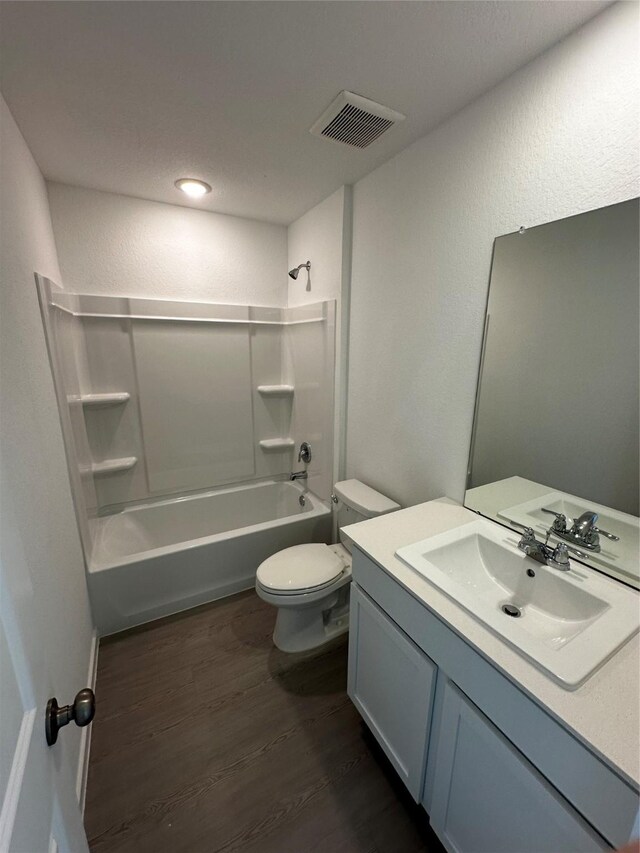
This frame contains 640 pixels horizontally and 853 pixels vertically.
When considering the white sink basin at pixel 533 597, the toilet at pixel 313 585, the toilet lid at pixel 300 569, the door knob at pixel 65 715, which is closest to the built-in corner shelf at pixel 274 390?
the toilet at pixel 313 585

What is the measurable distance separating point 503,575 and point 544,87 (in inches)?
62.7

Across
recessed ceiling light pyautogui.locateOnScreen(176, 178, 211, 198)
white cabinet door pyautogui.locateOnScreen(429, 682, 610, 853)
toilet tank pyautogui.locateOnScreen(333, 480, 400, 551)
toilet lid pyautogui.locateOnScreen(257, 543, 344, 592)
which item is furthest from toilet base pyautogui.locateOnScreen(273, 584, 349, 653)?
recessed ceiling light pyautogui.locateOnScreen(176, 178, 211, 198)

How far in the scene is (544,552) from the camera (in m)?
1.14

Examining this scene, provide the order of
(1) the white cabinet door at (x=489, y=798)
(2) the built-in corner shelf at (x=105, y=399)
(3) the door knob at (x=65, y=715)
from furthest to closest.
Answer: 1. (2) the built-in corner shelf at (x=105, y=399)
2. (1) the white cabinet door at (x=489, y=798)
3. (3) the door knob at (x=65, y=715)

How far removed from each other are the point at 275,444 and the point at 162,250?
5.23ft

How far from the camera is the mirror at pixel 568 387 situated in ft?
3.33

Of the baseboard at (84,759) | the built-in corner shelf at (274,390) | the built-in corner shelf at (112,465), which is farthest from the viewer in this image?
the built-in corner shelf at (274,390)

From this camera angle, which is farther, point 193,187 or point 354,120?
point 193,187

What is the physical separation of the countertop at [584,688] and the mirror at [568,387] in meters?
0.25

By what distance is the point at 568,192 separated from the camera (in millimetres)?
1092

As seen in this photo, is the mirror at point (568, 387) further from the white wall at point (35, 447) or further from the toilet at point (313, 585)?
the white wall at point (35, 447)

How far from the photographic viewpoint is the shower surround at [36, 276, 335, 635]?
198cm

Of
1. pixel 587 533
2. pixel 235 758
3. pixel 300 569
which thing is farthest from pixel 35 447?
pixel 587 533

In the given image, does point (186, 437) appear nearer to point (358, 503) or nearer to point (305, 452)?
point (305, 452)
